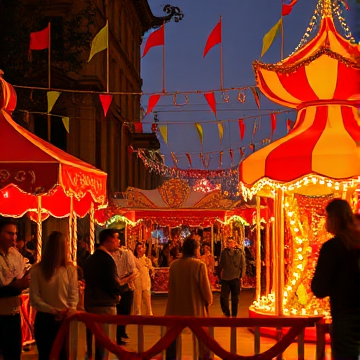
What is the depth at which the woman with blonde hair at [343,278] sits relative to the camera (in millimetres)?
5266

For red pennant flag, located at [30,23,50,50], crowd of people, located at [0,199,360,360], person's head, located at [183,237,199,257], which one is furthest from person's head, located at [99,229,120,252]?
Result: red pennant flag, located at [30,23,50,50]

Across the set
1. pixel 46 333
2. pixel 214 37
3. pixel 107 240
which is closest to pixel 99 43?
pixel 214 37

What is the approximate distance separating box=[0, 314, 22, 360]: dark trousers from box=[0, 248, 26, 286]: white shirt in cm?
41

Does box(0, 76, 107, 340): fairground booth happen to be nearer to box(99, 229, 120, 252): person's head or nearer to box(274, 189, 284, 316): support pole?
box(99, 229, 120, 252): person's head

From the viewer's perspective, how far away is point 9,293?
742 cm

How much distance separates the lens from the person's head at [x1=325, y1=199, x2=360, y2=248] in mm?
5285

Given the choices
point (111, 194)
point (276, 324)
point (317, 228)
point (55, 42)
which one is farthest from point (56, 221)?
point (276, 324)

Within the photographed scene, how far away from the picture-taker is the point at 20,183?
34.3 feet

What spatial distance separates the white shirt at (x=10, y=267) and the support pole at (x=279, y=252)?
5.95m

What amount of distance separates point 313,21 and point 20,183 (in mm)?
6366

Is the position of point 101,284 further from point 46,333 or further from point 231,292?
point 231,292

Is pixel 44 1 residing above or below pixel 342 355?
above

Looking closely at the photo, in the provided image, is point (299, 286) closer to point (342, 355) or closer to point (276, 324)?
point (276, 324)

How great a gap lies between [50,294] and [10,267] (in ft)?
2.46
